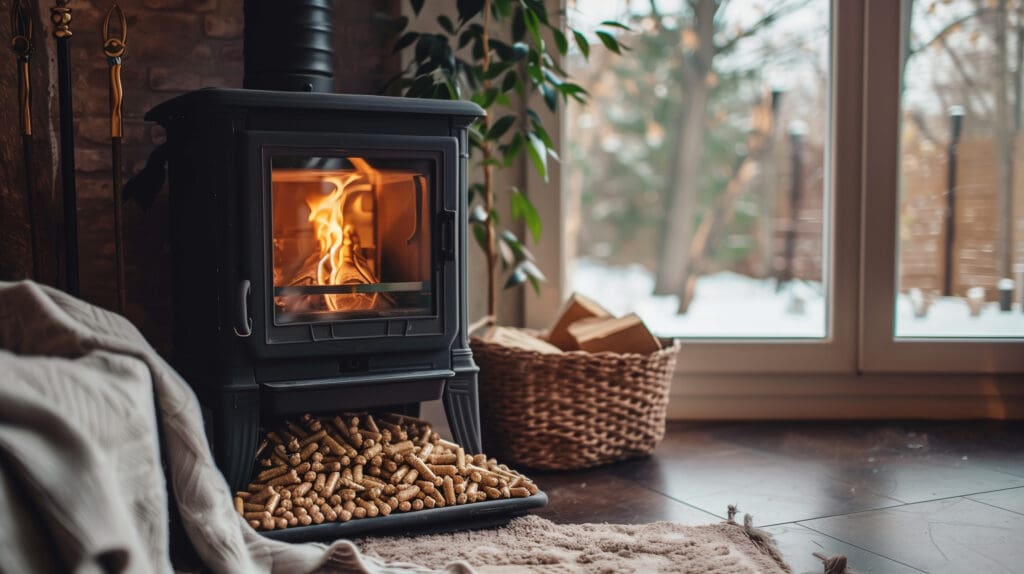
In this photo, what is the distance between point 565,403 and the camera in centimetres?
254

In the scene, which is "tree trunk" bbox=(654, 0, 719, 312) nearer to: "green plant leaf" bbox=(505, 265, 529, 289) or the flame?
"green plant leaf" bbox=(505, 265, 529, 289)

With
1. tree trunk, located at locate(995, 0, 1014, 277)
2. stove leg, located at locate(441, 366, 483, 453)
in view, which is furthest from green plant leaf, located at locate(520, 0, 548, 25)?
tree trunk, located at locate(995, 0, 1014, 277)

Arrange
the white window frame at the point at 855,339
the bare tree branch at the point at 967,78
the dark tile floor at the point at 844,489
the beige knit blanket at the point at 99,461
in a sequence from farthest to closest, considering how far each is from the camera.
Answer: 1. the bare tree branch at the point at 967,78
2. the white window frame at the point at 855,339
3. the dark tile floor at the point at 844,489
4. the beige knit blanket at the point at 99,461

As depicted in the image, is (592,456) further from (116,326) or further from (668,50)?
(668,50)

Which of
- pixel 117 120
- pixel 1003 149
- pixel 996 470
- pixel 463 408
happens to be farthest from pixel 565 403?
pixel 1003 149

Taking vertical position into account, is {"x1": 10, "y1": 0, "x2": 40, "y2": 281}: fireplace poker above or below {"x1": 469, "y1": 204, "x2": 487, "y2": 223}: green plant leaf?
above

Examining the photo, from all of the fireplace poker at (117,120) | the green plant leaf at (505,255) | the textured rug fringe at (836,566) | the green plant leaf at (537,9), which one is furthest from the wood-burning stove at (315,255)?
the textured rug fringe at (836,566)

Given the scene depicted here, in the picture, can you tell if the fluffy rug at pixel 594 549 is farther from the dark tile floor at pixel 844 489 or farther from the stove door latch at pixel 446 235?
the stove door latch at pixel 446 235

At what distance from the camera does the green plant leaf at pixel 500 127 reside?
8.97 feet

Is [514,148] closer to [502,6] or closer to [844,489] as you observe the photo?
[502,6]

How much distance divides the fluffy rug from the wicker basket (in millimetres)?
474

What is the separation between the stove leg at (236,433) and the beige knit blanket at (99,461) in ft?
0.80

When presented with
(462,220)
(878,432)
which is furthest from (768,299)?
(462,220)

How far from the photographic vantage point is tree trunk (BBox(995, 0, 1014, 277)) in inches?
125
